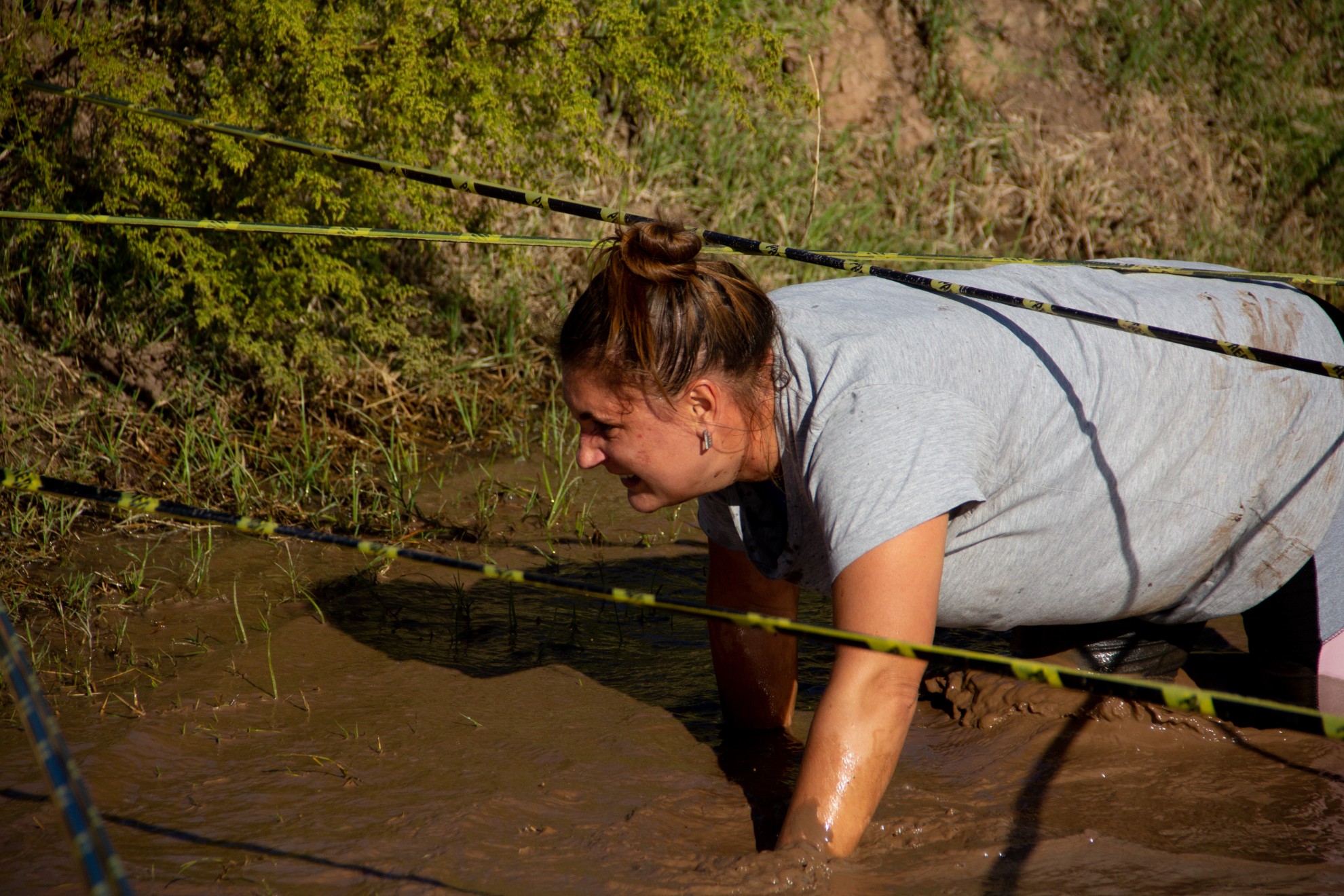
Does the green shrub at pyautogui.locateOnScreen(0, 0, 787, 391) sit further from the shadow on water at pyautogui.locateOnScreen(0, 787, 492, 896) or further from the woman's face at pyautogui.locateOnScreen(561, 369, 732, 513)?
the woman's face at pyautogui.locateOnScreen(561, 369, 732, 513)

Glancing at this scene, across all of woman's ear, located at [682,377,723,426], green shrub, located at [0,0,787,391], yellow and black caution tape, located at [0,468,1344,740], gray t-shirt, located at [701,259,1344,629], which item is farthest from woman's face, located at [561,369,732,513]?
green shrub, located at [0,0,787,391]

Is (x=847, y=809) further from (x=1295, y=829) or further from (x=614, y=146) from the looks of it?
(x=614, y=146)

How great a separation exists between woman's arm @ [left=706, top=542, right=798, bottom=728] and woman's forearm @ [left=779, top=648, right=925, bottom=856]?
2.47ft

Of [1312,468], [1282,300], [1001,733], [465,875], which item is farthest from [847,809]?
[1282,300]

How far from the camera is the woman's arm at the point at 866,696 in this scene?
1.77m

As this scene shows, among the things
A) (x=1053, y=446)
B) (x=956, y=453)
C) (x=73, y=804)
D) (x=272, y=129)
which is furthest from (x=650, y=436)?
(x=272, y=129)

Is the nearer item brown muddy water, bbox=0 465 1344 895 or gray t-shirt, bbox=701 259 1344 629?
gray t-shirt, bbox=701 259 1344 629

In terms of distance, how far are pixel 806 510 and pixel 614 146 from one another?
391cm

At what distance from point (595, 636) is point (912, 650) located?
197 cm

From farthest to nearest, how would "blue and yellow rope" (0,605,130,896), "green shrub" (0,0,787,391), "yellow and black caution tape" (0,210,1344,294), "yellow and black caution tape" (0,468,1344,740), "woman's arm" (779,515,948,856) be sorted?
"green shrub" (0,0,787,391)
"yellow and black caution tape" (0,210,1344,294)
"woman's arm" (779,515,948,856)
"yellow and black caution tape" (0,468,1344,740)
"blue and yellow rope" (0,605,130,896)

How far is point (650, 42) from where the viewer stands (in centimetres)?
404

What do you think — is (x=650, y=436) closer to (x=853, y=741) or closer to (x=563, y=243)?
(x=853, y=741)

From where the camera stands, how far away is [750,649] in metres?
2.71

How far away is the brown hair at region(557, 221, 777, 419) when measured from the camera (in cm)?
194
